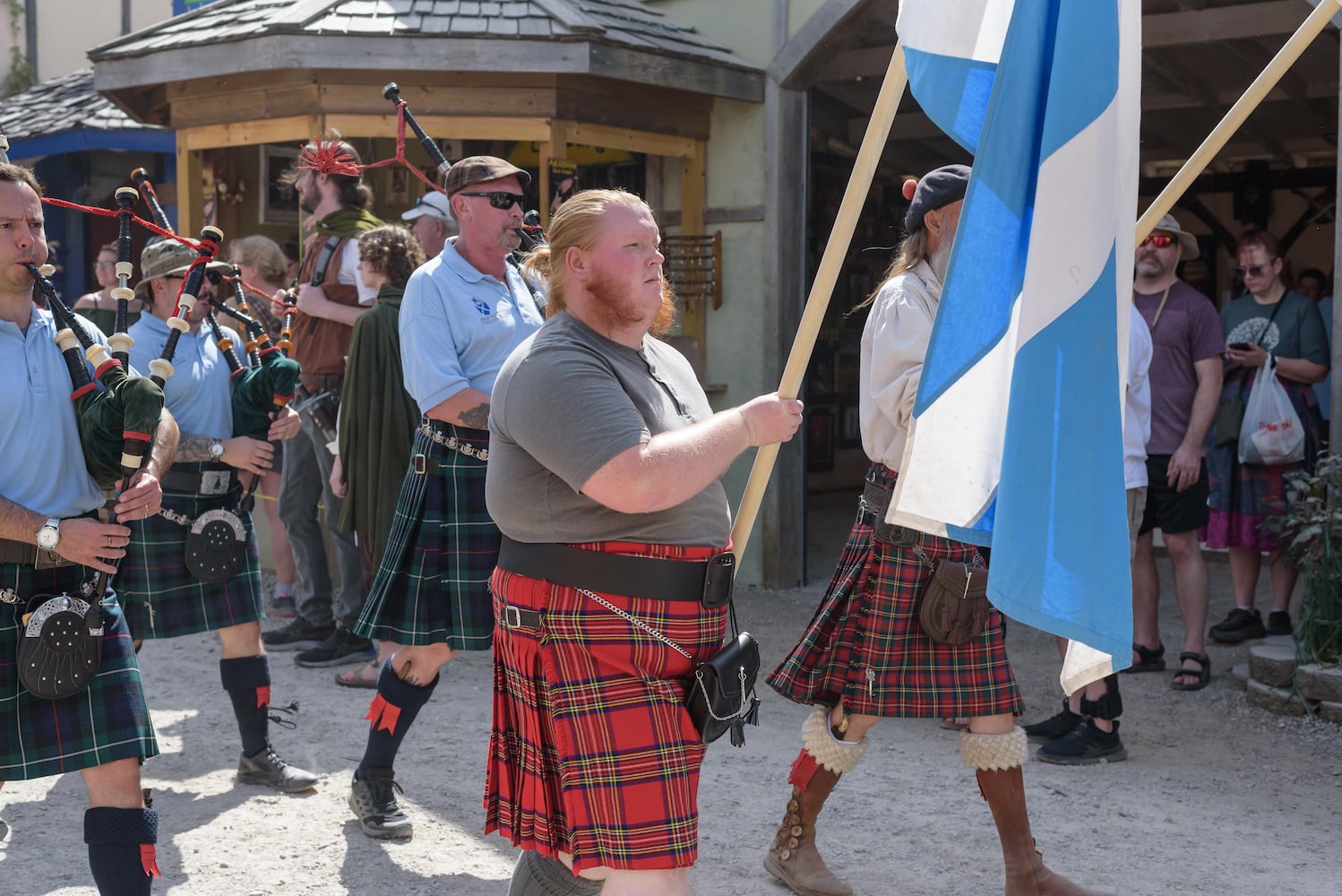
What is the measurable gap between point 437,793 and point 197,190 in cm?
512

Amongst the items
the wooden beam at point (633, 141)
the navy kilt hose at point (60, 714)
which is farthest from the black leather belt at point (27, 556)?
the wooden beam at point (633, 141)

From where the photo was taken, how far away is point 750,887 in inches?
143

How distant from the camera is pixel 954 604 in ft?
11.0

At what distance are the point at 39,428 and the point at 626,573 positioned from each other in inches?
56.5

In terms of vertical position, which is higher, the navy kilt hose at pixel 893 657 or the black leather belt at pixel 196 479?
the black leather belt at pixel 196 479

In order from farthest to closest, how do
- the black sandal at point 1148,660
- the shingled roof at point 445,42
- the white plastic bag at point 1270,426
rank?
the shingled roof at point 445,42
the white plastic bag at point 1270,426
the black sandal at point 1148,660

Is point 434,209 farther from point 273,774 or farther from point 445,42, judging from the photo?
point 273,774

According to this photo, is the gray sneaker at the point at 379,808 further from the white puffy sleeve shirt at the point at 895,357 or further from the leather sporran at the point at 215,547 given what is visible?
the white puffy sleeve shirt at the point at 895,357

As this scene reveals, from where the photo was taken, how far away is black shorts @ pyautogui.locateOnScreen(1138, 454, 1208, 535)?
5.65 metres

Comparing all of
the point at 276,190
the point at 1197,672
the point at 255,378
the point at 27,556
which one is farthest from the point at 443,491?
the point at 276,190

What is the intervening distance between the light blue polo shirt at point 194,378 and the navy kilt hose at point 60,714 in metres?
1.41

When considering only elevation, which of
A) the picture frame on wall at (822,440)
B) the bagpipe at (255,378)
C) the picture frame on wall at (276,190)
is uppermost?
the picture frame on wall at (276,190)

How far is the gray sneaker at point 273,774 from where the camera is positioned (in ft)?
14.4

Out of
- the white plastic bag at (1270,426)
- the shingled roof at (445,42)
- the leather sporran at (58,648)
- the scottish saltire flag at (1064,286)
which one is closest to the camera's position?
the scottish saltire flag at (1064,286)
